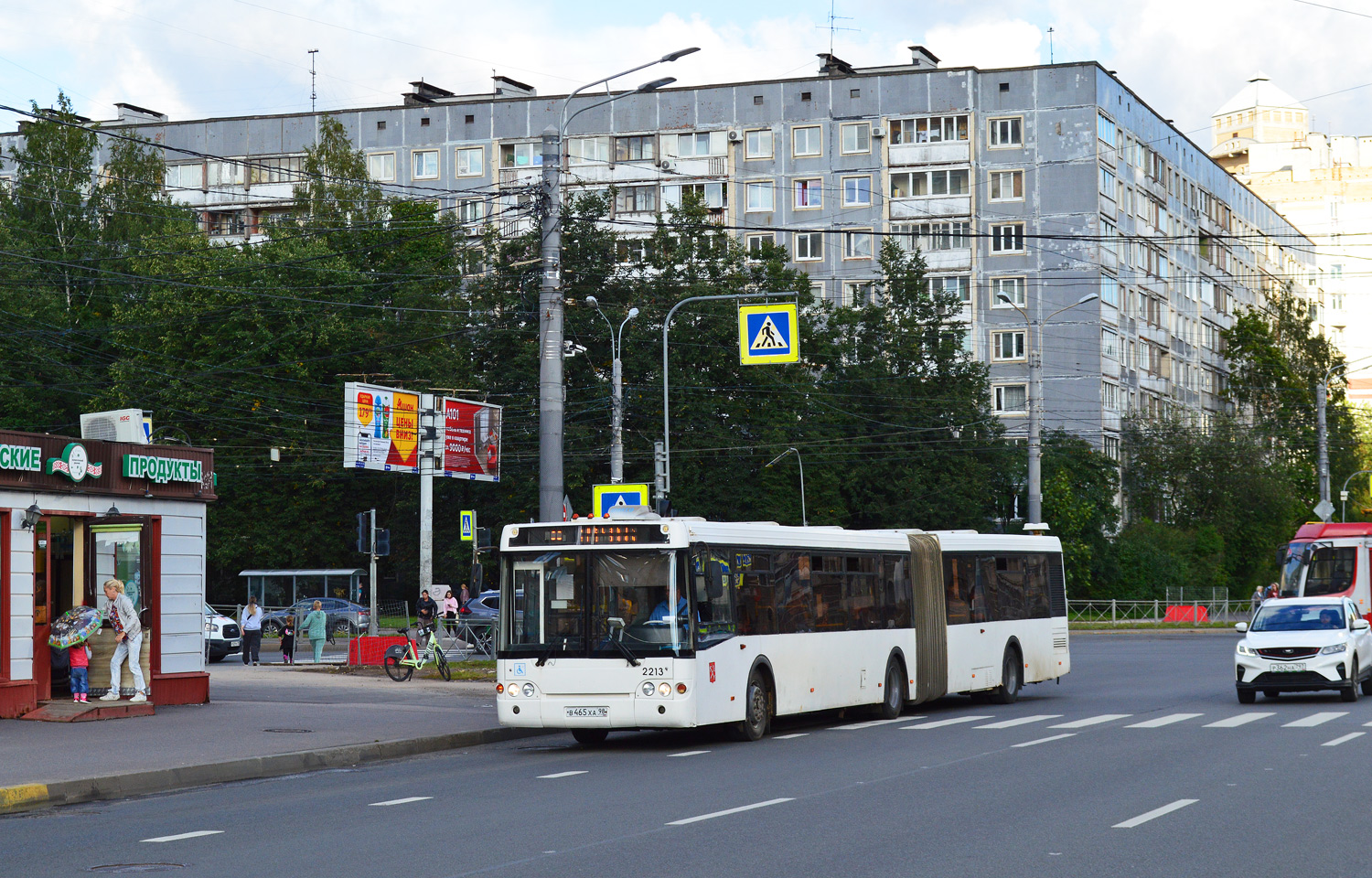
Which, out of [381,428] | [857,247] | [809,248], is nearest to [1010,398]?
[857,247]

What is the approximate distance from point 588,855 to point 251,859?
217cm

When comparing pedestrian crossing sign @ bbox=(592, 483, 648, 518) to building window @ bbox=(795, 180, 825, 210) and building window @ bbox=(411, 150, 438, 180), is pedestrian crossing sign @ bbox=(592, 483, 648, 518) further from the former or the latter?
building window @ bbox=(411, 150, 438, 180)

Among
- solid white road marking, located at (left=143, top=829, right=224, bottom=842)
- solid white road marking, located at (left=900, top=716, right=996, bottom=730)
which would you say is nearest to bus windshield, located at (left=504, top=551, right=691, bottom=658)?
solid white road marking, located at (left=900, top=716, right=996, bottom=730)

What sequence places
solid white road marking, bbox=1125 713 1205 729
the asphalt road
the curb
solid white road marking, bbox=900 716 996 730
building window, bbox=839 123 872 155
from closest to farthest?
the asphalt road
the curb
solid white road marking, bbox=1125 713 1205 729
solid white road marking, bbox=900 716 996 730
building window, bbox=839 123 872 155

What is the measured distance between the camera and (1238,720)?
2161 centimetres

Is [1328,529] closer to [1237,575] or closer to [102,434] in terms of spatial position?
[102,434]

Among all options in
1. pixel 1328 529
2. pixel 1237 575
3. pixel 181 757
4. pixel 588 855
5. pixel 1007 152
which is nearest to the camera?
pixel 588 855

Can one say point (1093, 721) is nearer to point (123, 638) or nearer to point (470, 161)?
point (123, 638)

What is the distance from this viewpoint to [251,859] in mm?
10609

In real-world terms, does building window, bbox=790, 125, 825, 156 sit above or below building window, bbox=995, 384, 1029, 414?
above

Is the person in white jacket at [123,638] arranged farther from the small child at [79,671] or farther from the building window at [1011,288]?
the building window at [1011,288]

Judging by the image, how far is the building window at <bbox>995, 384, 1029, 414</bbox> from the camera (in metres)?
79.1

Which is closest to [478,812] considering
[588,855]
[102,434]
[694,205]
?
[588,855]

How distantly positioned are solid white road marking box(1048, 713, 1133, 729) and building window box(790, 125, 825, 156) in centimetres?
5975
